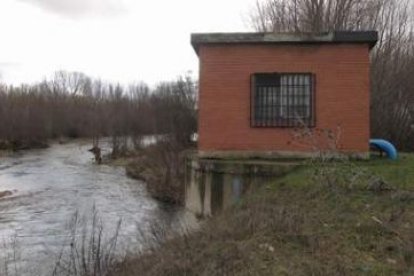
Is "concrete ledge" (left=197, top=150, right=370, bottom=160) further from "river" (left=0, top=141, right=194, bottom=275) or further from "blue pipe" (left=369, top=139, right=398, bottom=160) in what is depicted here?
"river" (left=0, top=141, right=194, bottom=275)

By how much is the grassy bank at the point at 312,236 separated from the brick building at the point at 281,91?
4304mm

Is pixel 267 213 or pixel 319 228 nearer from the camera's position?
pixel 319 228

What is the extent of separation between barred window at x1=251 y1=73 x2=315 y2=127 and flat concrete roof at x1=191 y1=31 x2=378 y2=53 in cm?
83

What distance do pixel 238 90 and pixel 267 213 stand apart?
22.1 ft

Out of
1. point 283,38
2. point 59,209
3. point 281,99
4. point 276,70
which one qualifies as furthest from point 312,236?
point 59,209

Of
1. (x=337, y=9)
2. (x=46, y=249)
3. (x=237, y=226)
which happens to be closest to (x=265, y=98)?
(x=46, y=249)

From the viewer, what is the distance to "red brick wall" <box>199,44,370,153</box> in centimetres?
1517

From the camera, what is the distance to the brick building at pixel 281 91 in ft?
49.8

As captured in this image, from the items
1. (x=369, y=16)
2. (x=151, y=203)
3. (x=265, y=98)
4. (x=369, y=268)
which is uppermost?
(x=369, y=16)

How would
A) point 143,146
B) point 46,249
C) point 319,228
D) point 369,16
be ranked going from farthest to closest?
point 143,146 < point 369,16 < point 46,249 < point 319,228

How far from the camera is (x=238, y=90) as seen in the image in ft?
50.3

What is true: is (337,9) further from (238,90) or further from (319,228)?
(319,228)

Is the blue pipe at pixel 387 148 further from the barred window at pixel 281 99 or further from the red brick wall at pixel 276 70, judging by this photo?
the barred window at pixel 281 99

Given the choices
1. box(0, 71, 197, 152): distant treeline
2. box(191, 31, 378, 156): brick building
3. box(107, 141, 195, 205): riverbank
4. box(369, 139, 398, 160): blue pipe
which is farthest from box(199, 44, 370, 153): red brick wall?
box(0, 71, 197, 152): distant treeline
